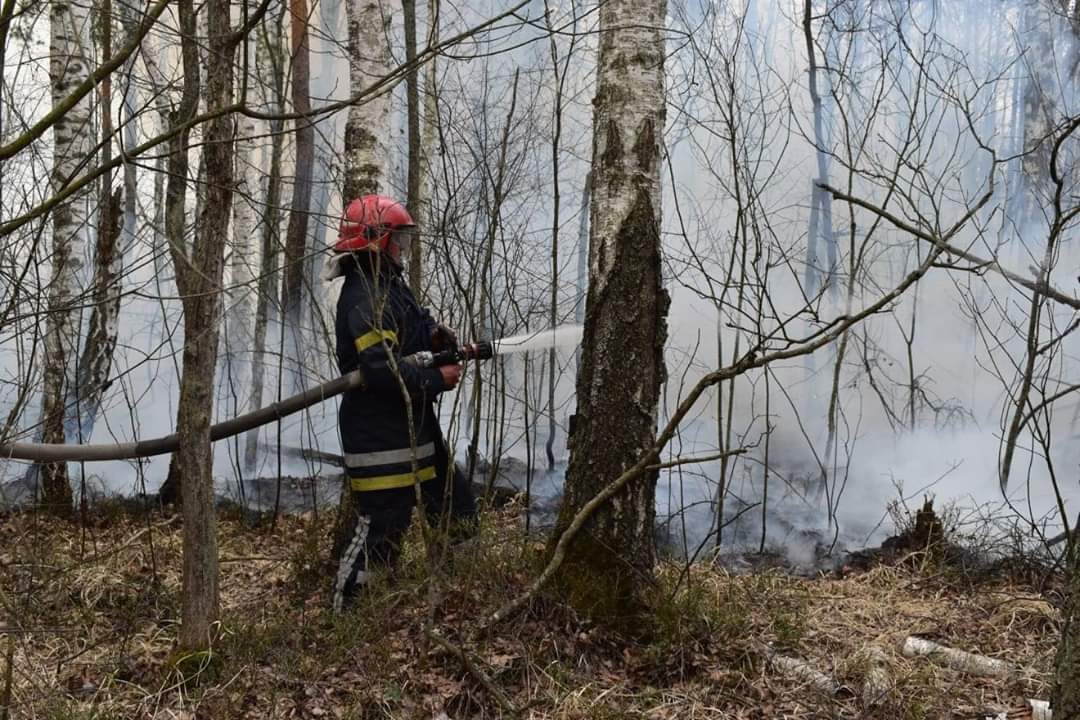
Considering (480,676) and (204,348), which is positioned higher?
(204,348)

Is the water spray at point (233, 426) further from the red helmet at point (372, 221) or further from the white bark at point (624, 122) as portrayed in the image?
the white bark at point (624, 122)

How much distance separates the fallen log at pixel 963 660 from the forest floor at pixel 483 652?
74mm

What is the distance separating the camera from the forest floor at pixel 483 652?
351 cm

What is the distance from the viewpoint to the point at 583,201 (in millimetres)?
8945

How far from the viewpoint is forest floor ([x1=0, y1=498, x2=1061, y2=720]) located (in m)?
3.51

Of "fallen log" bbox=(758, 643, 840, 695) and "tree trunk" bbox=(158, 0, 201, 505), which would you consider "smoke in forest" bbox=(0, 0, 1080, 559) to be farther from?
"tree trunk" bbox=(158, 0, 201, 505)

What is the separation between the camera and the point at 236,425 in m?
4.23

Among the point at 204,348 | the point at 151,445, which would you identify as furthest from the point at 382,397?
the point at 204,348

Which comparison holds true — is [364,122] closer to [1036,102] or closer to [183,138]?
[183,138]

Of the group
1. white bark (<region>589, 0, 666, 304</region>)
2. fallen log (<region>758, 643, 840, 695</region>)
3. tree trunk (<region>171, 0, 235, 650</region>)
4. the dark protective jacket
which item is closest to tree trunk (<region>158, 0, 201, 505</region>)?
tree trunk (<region>171, 0, 235, 650</region>)

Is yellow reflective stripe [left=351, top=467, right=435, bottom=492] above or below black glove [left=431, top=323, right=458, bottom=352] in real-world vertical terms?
below

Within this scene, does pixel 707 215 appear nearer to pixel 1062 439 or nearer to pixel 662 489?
pixel 662 489

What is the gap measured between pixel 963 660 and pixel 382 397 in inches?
113

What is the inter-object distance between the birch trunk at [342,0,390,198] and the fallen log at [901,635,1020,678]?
373 centimetres
